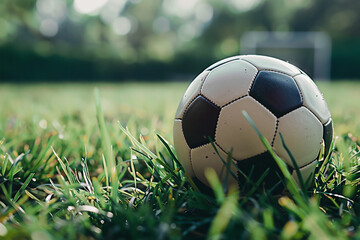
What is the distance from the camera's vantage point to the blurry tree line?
802 inches

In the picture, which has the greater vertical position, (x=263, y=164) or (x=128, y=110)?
(x=263, y=164)

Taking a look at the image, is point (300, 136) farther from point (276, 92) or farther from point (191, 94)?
point (191, 94)

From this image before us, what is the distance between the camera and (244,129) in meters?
1.36

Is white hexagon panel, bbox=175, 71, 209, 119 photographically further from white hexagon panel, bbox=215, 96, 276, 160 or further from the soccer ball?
white hexagon panel, bbox=215, 96, 276, 160

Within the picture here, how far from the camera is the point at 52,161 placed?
1857mm

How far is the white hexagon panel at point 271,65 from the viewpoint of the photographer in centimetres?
151

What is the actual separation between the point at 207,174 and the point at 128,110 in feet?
9.91

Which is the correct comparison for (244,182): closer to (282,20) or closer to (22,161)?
(22,161)

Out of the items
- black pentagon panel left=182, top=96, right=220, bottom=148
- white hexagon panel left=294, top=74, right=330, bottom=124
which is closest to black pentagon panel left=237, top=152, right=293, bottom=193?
black pentagon panel left=182, top=96, right=220, bottom=148

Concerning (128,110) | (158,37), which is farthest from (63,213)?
(158,37)

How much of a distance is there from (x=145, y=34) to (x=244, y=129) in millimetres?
48118

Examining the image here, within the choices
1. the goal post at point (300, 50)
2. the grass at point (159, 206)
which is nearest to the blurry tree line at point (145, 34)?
the goal post at point (300, 50)

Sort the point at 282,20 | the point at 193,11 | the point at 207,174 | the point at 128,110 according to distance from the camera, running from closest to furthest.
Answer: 1. the point at 207,174
2. the point at 128,110
3. the point at 282,20
4. the point at 193,11

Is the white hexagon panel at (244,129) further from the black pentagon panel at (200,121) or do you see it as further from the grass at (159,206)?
the grass at (159,206)
